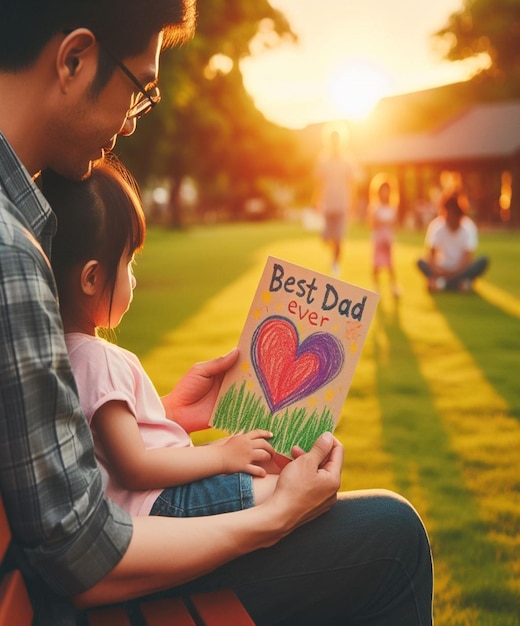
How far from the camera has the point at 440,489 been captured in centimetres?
393

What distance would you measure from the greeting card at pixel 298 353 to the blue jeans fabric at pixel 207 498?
181 millimetres

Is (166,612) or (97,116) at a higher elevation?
(97,116)

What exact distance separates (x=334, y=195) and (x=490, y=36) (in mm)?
44018

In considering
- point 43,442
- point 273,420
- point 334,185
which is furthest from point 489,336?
point 43,442

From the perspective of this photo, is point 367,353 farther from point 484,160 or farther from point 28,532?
point 484,160

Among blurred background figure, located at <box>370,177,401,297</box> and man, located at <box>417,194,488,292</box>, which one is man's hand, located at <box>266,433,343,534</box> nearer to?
blurred background figure, located at <box>370,177,401,297</box>

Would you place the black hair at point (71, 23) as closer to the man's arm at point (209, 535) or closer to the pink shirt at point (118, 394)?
the pink shirt at point (118, 394)

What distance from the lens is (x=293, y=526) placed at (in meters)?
1.63

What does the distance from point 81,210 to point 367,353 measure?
19.0 ft

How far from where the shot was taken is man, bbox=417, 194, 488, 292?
11.8 meters

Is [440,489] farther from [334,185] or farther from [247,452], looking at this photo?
[334,185]

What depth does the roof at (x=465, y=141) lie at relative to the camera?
128 feet

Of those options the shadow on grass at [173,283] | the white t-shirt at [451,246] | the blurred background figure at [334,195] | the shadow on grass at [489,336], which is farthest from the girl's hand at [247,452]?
the blurred background figure at [334,195]

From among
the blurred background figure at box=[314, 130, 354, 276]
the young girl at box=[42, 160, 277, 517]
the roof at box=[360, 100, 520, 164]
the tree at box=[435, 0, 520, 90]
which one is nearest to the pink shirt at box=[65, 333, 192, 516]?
the young girl at box=[42, 160, 277, 517]
